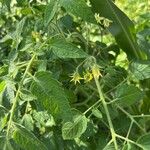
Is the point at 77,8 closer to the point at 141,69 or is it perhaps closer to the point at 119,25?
the point at 141,69

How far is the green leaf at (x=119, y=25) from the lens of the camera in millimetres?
1475

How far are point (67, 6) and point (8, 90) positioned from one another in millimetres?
225

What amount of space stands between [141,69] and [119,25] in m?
0.42

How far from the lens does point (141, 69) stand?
4.06 feet

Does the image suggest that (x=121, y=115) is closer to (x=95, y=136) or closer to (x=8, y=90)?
(x=95, y=136)

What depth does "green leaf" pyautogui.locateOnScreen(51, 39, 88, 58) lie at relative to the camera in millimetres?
1016

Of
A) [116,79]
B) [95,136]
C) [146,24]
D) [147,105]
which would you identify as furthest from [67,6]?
[146,24]

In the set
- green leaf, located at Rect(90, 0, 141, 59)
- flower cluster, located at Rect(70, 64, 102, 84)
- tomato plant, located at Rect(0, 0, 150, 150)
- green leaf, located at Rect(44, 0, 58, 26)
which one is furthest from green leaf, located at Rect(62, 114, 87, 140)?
green leaf, located at Rect(90, 0, 141, 59)

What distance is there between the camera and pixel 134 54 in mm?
1696

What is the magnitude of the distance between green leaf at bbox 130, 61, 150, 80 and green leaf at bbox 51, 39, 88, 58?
0.25 metres

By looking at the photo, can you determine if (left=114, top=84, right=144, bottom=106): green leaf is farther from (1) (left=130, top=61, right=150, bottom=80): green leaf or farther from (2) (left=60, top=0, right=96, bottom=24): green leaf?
(2) (left=60, top=0, right=96, bottom=24): green leaf

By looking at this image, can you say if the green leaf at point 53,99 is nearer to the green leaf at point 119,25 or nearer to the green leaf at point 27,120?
the green leaf at point 27,120

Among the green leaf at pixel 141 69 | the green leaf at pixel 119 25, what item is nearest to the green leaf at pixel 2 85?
the green leaf at pixel 141 69

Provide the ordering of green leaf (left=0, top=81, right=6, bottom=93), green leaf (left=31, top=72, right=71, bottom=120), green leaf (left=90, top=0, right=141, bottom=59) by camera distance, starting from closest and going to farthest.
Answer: green leaf (left=31, top=72, right=71, bottom=120)
green leaf (left=0, top=81, right=6, bottom=93)
green leaf (left=90, top=0, right=141, bottom=59)
